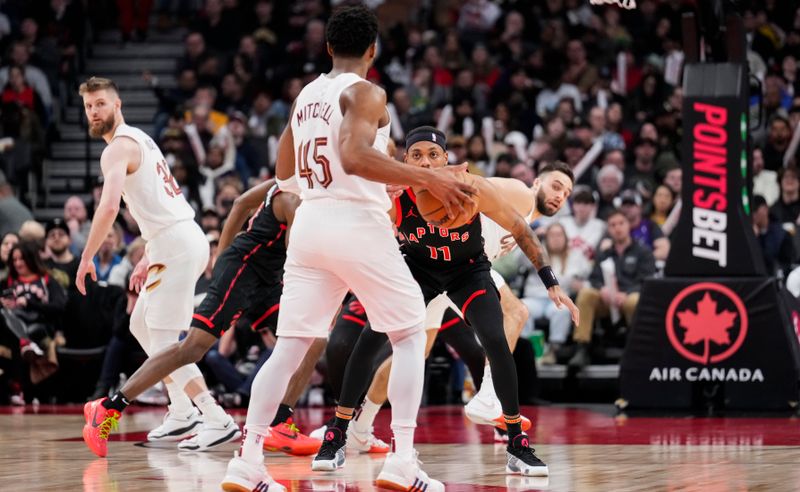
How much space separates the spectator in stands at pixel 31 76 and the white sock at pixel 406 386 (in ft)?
41.2

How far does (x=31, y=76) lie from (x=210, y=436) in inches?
419

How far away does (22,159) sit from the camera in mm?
16156

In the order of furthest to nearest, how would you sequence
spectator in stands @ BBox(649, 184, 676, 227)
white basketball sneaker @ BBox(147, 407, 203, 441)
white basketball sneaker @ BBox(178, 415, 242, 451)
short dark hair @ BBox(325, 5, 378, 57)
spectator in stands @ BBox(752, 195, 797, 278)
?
spectator in stands @ BBox(649, 184, 676, 227), spectator in stands @ BBox(752, 195, 797, 278), white basketball sneaker @ BBox(147, 407, 203, 441), white basketball sneaker @ BBox(178, 415, 242, 451), short dark hair @ BBox(325, 5, 378, 57)

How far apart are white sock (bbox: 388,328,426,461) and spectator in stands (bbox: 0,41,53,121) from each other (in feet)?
41.2

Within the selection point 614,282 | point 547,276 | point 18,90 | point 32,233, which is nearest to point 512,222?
point 547,276

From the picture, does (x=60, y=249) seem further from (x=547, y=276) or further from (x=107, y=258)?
(x=547, y=276)

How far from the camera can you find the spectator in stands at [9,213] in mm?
14422

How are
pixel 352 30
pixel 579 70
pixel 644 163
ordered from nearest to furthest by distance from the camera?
pixel 352 30
pixel 644 163
pixel 579 70

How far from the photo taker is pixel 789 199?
12938mm

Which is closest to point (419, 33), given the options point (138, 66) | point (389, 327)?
point (138, 66)

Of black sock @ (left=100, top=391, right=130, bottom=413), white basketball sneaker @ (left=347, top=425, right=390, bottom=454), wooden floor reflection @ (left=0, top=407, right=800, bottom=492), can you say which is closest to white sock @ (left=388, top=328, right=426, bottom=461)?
wooden floor reflection @ (left=0, top=407, right=800, bottom=492)

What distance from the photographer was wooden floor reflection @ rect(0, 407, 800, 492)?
6.20m

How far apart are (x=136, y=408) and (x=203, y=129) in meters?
5.15

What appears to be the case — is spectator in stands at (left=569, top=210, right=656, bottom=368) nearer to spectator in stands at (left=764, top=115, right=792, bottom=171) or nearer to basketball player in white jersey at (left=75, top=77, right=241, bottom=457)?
spectator in stands at (left=764, top=115, right=792, bottom=171)
